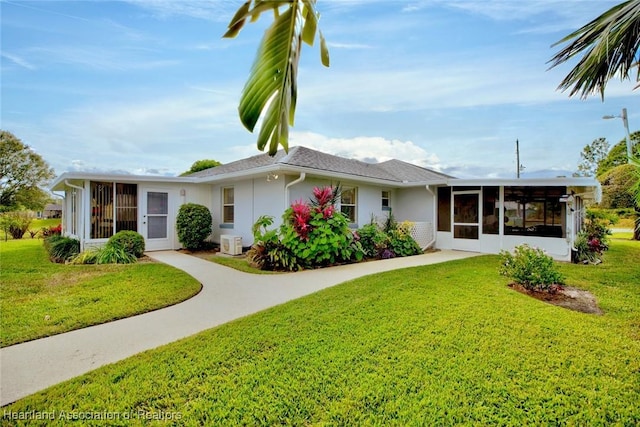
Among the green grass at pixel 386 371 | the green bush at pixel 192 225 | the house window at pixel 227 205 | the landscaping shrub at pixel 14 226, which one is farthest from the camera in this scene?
the landscaping shrub at pixel 14 226

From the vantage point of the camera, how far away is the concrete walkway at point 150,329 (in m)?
3.18

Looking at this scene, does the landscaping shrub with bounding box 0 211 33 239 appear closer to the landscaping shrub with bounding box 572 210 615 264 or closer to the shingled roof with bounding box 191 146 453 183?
the shingled roof with bounding box 191 146 453 183

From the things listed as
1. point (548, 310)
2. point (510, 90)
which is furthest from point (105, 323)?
point (510, 90)

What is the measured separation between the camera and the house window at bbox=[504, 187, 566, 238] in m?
10.6

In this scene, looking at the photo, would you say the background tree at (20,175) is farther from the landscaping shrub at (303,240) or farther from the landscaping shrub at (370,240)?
the landscaping shrub at (370,240)

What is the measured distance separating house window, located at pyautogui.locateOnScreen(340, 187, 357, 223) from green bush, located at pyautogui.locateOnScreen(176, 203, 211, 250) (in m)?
5.26

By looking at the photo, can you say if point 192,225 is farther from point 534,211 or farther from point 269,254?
point 534,211

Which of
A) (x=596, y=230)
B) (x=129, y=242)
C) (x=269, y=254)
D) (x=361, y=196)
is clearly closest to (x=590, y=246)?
(x=596, y=230)

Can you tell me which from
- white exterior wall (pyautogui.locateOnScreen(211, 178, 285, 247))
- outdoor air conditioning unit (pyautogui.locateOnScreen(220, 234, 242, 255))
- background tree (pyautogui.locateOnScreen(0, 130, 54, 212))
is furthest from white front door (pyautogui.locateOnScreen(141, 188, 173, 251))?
background tree (pyautogui.locateOnScreen(0, 130, 54, 212))

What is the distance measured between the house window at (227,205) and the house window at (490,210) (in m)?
9.85

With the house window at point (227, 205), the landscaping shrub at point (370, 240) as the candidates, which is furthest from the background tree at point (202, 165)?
the landscaping shrub at point (370, 240)

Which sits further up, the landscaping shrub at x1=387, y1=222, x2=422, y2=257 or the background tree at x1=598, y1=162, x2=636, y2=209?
the background tree at x1=598, y1=162, x2=636, y2=209

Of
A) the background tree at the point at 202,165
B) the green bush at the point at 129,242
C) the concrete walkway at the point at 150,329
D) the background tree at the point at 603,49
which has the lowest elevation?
the concrete walkway at the point at 150,329

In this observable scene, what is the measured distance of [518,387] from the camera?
288 centimetres
